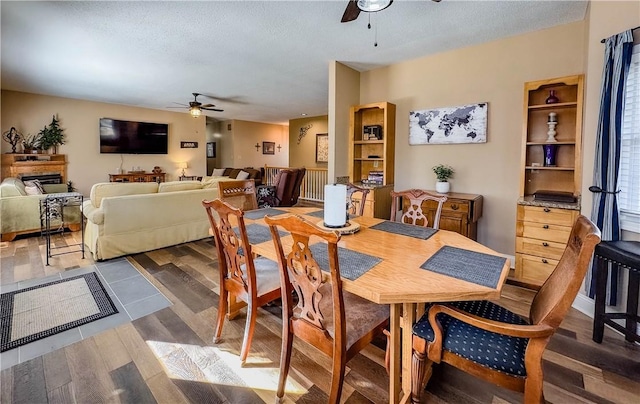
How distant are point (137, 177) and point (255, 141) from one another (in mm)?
4269

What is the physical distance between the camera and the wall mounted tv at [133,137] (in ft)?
23.7

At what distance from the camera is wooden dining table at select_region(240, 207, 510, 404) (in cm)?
116

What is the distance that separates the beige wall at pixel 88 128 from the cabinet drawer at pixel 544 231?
8422mm

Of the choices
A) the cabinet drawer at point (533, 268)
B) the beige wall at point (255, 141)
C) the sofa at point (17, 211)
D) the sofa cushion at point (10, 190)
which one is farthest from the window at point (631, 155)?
the beige wall at point (255, 141)

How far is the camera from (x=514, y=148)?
335 cm

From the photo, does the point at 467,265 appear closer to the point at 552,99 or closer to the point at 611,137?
the point at 611,137

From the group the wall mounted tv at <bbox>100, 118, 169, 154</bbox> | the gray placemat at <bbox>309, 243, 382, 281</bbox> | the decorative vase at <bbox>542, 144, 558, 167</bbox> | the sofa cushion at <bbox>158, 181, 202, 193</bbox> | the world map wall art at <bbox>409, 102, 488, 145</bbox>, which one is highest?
the wall mounted tv at <bbox>100, 118, 169, 154</bbox>

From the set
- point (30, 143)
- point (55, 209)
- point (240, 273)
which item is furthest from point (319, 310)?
point (30, 143)

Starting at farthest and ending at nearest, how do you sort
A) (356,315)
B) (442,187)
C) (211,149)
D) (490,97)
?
(211,149) → (442,187) → (490,97) → (356,315)

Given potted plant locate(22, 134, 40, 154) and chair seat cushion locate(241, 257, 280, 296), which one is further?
potted plant locate(22, 134, 40, 154)

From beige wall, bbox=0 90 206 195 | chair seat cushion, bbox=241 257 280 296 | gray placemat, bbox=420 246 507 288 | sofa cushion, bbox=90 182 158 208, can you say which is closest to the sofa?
sofa cushion, bbox=90 182 158 208

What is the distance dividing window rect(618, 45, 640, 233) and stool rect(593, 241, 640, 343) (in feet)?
0.79

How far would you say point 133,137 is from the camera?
765cm

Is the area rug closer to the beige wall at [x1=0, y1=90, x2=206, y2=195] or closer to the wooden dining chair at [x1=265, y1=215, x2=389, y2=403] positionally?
the wooden dining chair at [x1=265, y1=215, x2=389, y2=403]
